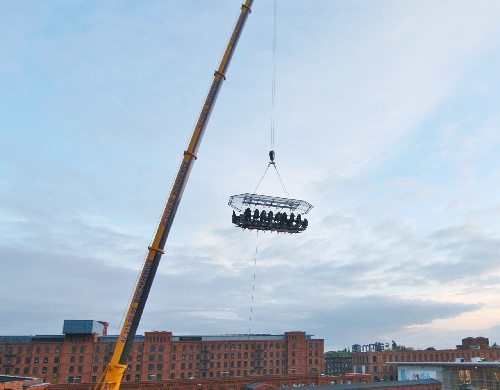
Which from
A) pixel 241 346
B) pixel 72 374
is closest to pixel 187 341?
pixel 241 346

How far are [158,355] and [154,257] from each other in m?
66.8

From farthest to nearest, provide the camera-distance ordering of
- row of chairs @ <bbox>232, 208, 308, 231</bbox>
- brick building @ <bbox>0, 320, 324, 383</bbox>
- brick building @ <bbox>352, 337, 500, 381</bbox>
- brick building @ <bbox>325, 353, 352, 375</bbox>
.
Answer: brick building @ <bbox>325, 353, 352, 375</bbox>
brick building @ <bbox>352, 337, 500, 381</bbox>
brick building @ <bbox>0, 320, 324, 383</bbox>
row of chairs @ <bbox>232, 208, 308, 231</bbox>

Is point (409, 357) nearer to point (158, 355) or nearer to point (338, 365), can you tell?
point (338, 365)

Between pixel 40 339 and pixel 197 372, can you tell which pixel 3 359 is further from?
pixel 197 372

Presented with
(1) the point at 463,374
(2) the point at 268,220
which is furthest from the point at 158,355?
(2) the point at 268,220

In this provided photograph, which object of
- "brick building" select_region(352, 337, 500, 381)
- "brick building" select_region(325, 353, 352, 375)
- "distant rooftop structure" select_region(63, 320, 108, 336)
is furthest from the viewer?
"brick building" select_region(325, 353, 352, 375)

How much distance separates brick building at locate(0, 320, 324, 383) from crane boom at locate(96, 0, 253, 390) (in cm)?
6004

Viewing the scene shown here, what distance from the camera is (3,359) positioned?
253 ft

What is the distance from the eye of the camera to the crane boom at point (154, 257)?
80.0ft

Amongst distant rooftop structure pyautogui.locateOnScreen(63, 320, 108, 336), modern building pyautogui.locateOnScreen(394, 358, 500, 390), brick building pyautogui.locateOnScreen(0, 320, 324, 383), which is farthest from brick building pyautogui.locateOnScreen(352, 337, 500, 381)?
distant rooftop structure pyautogui.locateOnScreen(63, 320, 108, 336)

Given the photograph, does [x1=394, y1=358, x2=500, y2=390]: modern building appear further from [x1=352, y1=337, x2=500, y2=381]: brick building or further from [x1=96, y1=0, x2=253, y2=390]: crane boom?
[x1=96, y1=0, x2=253, y2=390]: crane boom

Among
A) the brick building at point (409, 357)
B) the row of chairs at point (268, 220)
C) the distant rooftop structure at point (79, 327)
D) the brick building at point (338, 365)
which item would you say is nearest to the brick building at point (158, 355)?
the distant rooftop structure at point (79, 327)

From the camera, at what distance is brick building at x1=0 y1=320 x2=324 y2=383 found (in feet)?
259

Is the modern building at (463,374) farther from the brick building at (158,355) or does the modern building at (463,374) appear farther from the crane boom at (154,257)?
the crane boom at (154,257)
